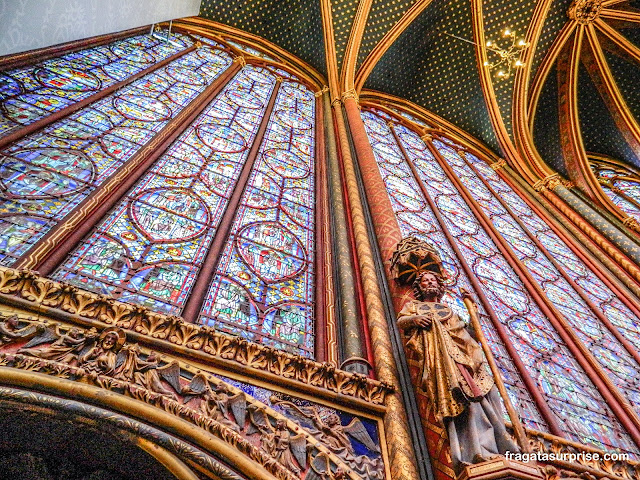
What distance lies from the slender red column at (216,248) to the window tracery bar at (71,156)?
105 centimetres

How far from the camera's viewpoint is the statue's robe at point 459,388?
2.16 m

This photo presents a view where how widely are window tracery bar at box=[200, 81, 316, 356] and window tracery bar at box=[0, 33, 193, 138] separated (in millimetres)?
2117

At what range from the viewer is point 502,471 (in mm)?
1907

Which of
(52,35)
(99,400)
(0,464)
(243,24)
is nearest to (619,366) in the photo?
(99,400)

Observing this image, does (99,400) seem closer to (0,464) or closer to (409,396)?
(0,464)

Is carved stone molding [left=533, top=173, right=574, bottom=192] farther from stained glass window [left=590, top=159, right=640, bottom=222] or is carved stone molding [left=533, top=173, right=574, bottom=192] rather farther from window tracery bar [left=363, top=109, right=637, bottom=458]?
window tracery bar [left=363, top=109, right=637, bottom=458]

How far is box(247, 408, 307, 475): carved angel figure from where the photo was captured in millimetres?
2109

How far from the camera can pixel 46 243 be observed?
298 centimetres

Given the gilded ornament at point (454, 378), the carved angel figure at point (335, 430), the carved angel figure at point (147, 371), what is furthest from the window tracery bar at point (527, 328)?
the carved angel figure at point (147, 371)

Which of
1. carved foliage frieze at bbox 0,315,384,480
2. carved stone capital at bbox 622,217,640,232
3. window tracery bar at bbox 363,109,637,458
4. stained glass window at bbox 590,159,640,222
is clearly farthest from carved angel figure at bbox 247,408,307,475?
stained glass window at bbox 590,159,640,222

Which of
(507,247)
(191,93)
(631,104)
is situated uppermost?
(631,104)

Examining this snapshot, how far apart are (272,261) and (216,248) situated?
0.53 m

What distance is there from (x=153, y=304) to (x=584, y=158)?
33.3 feet

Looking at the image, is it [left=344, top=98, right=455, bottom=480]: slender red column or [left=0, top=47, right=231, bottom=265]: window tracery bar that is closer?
[left=344, top=98, right=455, bottom=480]: slender red column
